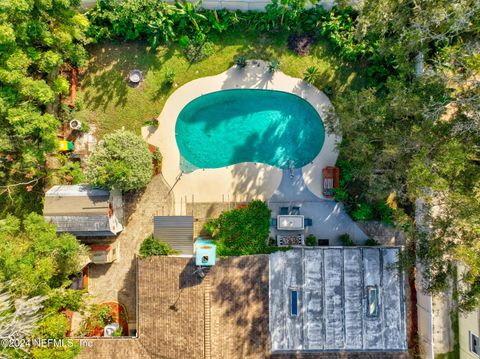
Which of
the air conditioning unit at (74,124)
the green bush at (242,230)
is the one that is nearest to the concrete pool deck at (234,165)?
the green bush at (242,230)

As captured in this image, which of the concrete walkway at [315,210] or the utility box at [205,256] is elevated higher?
the concrete walkway at [315,210]

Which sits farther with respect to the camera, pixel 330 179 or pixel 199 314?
pixel 330 179

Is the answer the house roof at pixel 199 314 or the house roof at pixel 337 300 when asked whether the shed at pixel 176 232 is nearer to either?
the house roof at pixel 199 314

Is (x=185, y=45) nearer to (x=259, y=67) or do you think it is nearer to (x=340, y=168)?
(x=259, y=67)

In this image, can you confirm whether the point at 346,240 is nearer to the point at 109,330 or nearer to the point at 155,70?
the point at 109,330

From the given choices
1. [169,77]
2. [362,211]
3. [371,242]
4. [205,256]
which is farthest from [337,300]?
[169,77]
